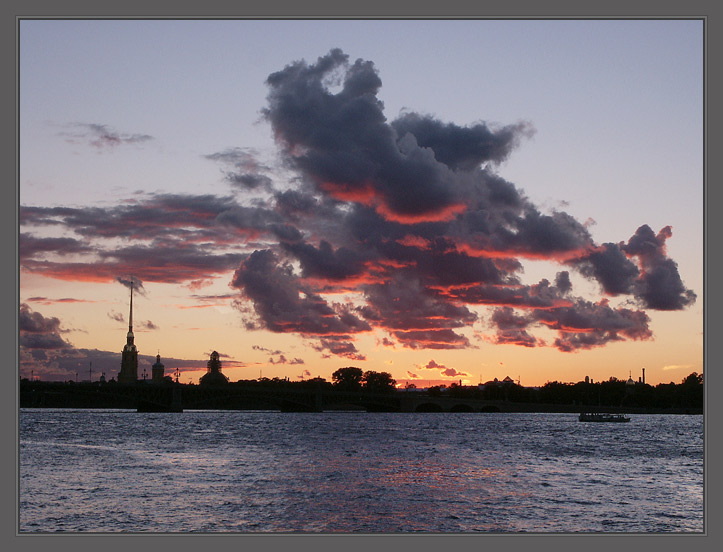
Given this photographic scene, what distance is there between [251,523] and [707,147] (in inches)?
993

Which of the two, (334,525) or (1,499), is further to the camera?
(334,525)

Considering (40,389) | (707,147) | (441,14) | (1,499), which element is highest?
(441,14)

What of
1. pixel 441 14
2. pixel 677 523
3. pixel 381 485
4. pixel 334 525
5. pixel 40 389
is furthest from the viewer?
pixel 40 389

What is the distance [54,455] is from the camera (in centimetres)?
7400

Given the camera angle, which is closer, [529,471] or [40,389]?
[529,471]

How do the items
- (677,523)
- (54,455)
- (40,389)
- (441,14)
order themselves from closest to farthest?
1. (441,14)
2. (677,523)
3. (54,455)
4. (40,389)

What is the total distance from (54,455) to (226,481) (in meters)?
26.5

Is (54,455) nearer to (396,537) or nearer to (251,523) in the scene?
(251,523)

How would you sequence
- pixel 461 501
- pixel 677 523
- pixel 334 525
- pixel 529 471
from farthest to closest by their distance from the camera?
pixel 529 471, pixel 461 501, pixel 677 523, pixel 334 525

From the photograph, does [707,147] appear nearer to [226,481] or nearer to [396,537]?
[396,537]

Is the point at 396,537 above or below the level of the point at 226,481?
above

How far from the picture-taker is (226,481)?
5466cm

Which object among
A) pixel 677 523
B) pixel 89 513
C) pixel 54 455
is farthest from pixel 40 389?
pixel 677 523

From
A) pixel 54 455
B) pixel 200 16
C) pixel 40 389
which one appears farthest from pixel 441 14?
pixel 40 389
